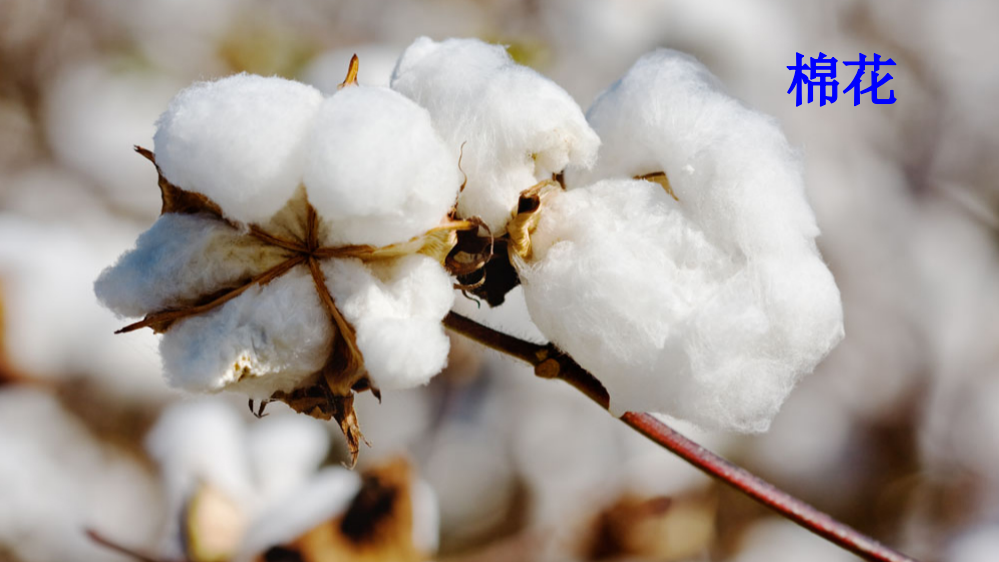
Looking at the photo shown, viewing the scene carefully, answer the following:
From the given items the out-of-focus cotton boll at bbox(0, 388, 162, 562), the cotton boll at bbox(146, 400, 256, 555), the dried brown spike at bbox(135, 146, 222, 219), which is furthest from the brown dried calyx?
the out-of-focus cotton boll at bbox(0, 388, 162, 562)

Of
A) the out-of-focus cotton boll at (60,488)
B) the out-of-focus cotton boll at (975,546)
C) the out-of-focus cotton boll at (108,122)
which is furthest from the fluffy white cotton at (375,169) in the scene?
the out-of-focus cotton boll at (975,546)

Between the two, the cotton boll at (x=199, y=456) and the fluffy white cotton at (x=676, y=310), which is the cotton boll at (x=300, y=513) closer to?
the cotton boll at (x=199, y=456)

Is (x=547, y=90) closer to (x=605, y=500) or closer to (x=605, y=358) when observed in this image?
(x=605, y=358)

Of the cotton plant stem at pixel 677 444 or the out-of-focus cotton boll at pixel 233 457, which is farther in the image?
the out-of-focus cotton boll at pixel 233 457

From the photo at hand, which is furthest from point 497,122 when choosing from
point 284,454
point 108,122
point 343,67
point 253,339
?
point 108,122

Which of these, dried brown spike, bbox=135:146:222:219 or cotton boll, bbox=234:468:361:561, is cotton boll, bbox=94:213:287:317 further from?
cotton boll, bbox=234:468:361:561

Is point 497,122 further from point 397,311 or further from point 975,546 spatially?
point 975,546

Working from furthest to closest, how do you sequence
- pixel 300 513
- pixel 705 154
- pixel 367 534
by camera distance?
pixel 300 513
pixel 367 534
pixel 705 154
